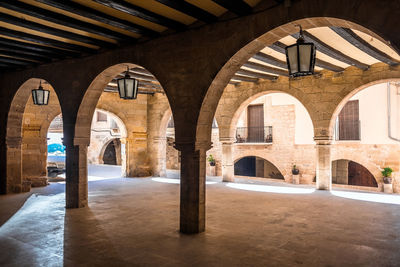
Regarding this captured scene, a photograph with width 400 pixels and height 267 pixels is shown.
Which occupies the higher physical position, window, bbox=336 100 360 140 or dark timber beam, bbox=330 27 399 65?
dark timber beam, bbox=330 27 399 65

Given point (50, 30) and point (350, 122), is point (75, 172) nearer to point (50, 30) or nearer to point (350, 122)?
point (50, 30)

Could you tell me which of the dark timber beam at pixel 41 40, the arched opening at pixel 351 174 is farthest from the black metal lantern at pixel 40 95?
the arched opening at pixel 351 174

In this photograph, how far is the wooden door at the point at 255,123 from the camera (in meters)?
14.8

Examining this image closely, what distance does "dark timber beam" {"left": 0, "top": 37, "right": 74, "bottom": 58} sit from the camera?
4996 millimetres

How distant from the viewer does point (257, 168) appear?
17156mm

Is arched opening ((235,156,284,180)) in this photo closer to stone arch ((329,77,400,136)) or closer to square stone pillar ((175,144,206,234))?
stone arch ((329,77,400,136))

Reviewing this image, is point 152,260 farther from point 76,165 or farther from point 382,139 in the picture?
point 382,139

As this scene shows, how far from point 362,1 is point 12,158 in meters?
7.70

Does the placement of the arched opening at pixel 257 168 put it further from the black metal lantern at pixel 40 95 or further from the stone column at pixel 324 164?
the black metal lantern at pixel 40 95

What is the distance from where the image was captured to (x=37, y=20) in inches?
164

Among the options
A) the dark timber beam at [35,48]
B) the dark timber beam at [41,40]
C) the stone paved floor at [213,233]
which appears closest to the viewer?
the stone paved floor at [213,233]

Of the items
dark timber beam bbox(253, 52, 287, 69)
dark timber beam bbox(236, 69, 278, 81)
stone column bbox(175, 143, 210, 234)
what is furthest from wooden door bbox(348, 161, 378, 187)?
stone column bbox(175, 143, 210, 234)

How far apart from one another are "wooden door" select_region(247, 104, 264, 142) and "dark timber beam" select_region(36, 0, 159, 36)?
1083cm

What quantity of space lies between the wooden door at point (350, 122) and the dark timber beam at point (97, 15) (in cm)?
1052
